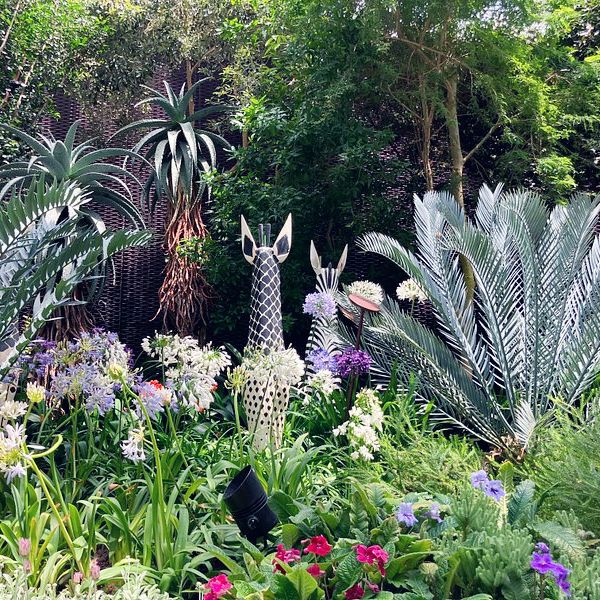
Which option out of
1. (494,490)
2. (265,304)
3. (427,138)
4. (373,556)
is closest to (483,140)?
(427,138)

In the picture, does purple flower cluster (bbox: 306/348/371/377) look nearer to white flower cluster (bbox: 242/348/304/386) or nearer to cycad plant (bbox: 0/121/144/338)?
white flower cluster (bbox: 242/348/304/386)

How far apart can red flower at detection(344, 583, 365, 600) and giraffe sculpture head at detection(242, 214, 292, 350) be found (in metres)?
1.77

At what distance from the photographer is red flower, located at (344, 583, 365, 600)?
5.08ft

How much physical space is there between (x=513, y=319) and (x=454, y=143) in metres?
1.67

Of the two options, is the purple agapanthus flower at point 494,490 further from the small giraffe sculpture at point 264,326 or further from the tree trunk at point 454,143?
the tree trunk at point 454,143

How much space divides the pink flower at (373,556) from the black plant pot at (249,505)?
347 millimetres

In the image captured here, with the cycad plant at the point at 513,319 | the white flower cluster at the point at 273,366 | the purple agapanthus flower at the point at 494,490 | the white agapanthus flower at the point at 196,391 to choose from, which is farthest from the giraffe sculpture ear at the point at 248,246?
the purple agapanthus flower at the point at 494,490

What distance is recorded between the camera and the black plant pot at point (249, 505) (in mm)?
1774

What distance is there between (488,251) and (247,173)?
7.00ft

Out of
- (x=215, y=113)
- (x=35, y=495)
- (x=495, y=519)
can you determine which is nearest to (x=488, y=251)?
(x=495, y=519)

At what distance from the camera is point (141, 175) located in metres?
5.23

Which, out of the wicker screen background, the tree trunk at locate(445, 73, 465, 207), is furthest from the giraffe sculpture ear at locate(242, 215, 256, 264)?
the tree trunk at locate(445, 73, 465, 207)

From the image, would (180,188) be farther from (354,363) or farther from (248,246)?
(354,363)

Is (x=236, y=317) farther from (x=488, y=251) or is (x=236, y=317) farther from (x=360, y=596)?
(x=360, y=596)
